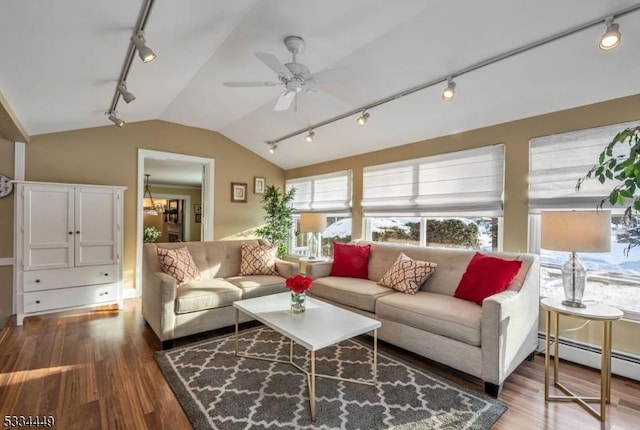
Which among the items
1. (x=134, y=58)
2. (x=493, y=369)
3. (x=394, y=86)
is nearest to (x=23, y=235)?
(x=134, y=58)

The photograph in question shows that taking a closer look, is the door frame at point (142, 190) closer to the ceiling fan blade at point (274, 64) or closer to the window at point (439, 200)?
the window at point (439, 200)

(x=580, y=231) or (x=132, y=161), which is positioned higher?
(x=132, y=161)

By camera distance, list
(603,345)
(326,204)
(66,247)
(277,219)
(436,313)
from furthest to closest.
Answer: (277,219)
(326,204)
(66,247)
(436,313)
(603,345)

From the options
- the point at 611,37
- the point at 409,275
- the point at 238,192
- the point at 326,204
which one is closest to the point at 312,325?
the point at 409,275

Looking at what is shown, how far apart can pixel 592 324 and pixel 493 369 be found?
1241 millimetres

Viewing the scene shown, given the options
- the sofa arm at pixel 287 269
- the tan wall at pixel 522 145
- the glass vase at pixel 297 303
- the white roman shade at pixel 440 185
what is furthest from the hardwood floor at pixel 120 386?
the white roman shade at pixel 440 185

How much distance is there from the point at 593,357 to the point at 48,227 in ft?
18.3

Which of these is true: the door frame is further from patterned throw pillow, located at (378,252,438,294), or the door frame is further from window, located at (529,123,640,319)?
window, located at (529,123,640,319)

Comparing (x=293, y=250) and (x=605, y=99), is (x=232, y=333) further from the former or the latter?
(x=605, y=99)

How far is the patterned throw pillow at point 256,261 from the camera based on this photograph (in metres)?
3.95

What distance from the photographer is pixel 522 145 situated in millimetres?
3141

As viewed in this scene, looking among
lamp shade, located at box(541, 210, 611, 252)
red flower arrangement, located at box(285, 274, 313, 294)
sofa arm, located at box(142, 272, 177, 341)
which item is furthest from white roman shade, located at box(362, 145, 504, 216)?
sofa arm, located at box(142, 272, 177, 341)

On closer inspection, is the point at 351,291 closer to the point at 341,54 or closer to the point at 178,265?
the point at 178,265

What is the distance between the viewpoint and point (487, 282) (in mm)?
→ 2684
